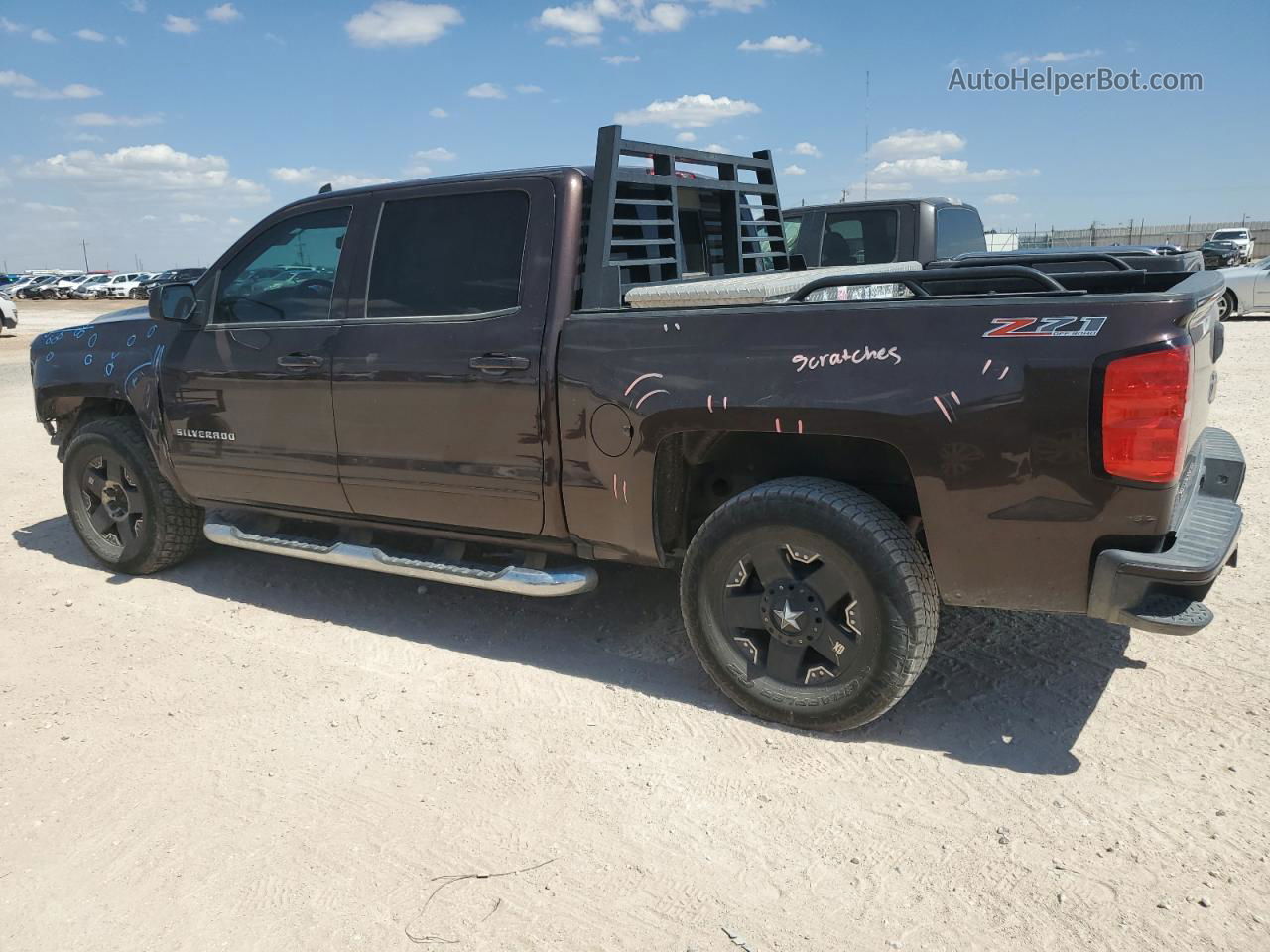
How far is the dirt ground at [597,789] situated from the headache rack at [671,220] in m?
1.61

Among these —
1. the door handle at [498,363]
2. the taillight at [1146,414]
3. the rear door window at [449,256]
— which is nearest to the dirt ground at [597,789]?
the taillight at [1146,414]

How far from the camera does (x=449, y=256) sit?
414 centimetres

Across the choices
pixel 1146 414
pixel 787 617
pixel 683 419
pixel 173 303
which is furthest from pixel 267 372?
pixel 1146 414

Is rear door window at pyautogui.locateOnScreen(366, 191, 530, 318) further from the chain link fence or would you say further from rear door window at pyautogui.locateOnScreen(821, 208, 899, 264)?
the chain link fence

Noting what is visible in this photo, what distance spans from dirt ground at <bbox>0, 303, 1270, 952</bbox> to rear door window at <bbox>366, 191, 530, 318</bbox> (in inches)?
59.4

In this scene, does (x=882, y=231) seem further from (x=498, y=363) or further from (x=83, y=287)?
(x=83, y=287)

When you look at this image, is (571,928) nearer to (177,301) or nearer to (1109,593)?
(1109,593)

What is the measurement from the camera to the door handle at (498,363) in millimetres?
3809

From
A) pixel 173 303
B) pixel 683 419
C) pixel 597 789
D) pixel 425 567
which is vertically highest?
pixel 173 303

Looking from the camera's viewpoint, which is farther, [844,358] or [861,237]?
[861,237]

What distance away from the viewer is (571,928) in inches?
99.4

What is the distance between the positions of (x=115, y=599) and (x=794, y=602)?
370 cm

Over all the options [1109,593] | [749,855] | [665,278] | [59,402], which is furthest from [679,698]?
[59,402]

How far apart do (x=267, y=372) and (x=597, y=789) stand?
2.55m
